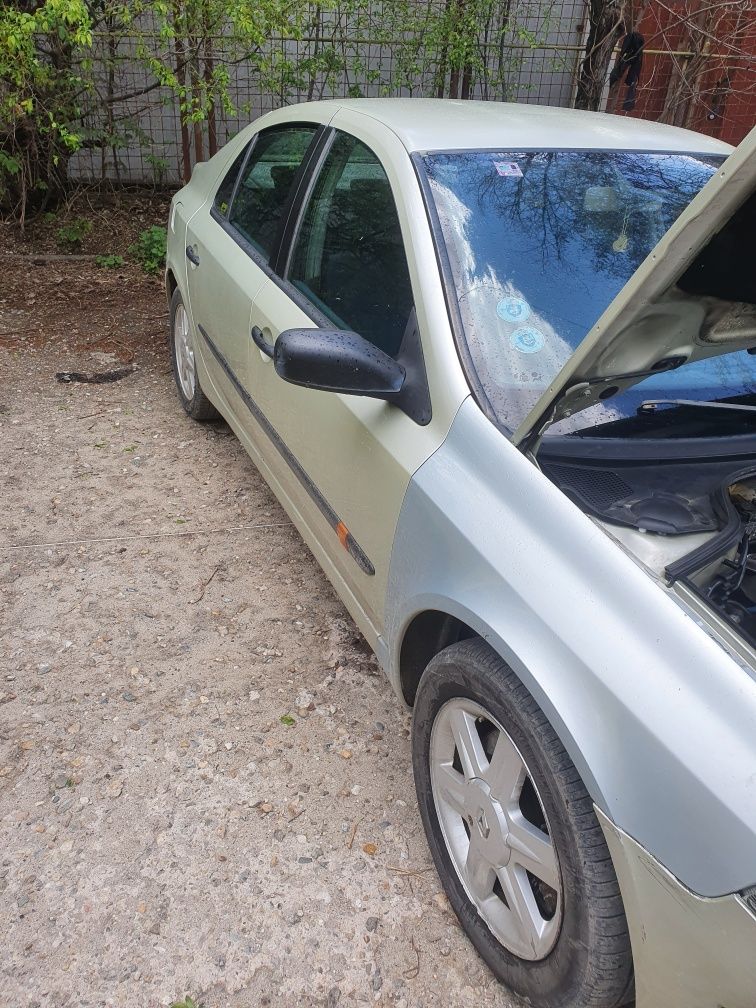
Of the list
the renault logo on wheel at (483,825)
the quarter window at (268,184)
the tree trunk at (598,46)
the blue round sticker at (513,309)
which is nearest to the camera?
the renault logo on wheel at (483,825)

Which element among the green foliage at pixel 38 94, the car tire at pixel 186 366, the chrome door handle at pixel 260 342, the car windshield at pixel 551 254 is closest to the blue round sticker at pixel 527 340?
the car windshield at pixel 551 254

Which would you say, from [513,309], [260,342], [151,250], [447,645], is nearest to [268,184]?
[260,342]

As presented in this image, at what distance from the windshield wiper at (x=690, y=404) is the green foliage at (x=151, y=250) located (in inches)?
215

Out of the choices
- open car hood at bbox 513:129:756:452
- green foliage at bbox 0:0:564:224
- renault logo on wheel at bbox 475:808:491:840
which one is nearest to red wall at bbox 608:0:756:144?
green foliage at bbox 0:0:564:224

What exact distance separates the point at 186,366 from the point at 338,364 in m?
2.45

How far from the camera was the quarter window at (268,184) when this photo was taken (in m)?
2.95

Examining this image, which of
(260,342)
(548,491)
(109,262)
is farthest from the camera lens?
(109,262)

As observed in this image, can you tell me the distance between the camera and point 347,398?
219 cm

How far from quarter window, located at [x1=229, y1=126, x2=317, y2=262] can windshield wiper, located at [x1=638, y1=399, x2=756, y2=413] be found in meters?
1.55

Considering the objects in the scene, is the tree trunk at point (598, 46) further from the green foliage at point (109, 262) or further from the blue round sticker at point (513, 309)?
the blue round sticker at point (513, 309)

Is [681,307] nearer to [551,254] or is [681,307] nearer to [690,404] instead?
[690,404]

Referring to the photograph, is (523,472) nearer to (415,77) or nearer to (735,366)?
(735,366)

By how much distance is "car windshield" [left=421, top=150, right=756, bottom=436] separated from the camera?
1905 millimetres

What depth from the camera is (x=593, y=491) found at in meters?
1.65
